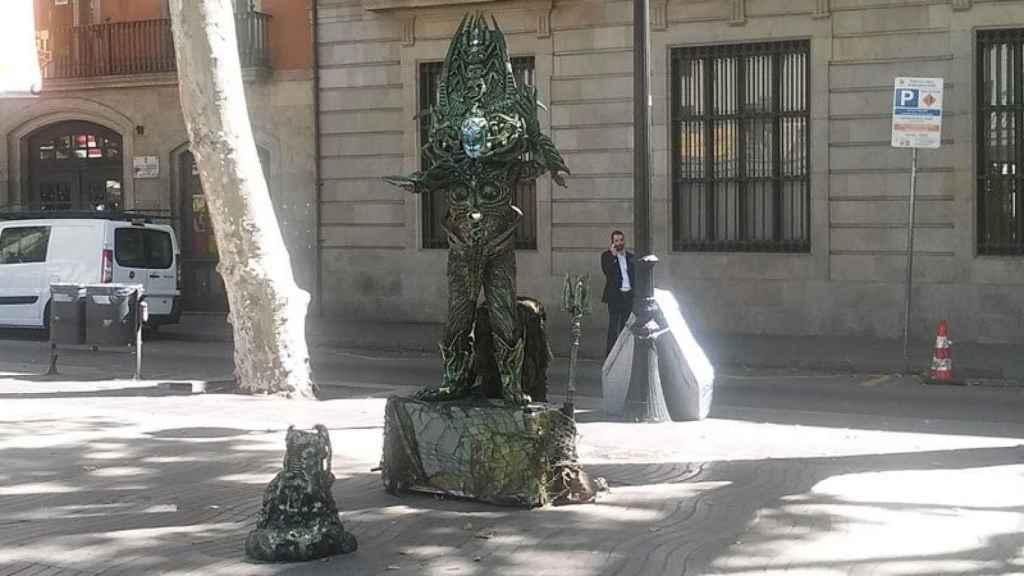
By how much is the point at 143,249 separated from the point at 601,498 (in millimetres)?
14719

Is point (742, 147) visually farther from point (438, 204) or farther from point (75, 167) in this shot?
point (75, 167)

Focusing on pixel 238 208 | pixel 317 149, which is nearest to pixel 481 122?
pixel 238 208

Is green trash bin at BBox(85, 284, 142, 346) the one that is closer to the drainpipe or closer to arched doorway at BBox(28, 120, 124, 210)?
the drainpipe

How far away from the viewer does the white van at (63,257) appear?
1970cm

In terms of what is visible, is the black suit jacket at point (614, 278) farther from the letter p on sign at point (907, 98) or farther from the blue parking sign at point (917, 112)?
the letter p on sign at point (907, 98)

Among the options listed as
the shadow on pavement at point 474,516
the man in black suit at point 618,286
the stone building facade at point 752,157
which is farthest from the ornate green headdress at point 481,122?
the stone building facade at point 752,157

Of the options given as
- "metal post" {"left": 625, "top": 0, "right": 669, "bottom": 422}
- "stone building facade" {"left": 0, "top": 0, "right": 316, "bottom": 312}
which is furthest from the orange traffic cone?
"stone building facade" {"left": 0, "top": 0, "right": 316, "bottom": 312}

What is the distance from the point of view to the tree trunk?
12.6 meters

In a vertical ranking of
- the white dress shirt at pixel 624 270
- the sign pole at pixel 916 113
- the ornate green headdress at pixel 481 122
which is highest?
the sign pole at pixel 916 113

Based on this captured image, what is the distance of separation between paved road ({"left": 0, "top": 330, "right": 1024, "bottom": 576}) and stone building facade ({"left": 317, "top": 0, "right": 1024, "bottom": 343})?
6403 millimetres

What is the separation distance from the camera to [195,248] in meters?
25.1

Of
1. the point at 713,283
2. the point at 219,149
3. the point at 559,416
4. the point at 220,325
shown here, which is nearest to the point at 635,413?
the point at 559,416

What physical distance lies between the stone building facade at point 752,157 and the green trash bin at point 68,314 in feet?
26.4

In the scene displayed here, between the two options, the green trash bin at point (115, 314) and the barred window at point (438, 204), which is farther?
the barred window at point (438, 204)
